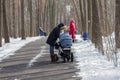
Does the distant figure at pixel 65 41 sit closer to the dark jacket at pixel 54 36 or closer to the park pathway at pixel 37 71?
the dark jacket at pixel 54 36

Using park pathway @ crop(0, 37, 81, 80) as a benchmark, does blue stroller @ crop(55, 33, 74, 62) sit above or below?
above

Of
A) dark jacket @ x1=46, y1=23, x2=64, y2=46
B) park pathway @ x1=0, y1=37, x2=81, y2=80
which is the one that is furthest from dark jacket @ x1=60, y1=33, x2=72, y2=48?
park pathway @ x1=0, y1=37, x2=81, y2=80

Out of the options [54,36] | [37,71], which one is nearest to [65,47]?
[54,36]

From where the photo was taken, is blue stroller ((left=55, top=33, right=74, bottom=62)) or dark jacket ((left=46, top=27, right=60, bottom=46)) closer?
blue stroller ((left=55, top=33, right=74, bottom=62))

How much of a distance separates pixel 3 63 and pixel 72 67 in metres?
3.65

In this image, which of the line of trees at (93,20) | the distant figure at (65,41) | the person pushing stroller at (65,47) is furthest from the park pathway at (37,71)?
the line of trees at (93,20)

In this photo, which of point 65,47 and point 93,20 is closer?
point 65,47

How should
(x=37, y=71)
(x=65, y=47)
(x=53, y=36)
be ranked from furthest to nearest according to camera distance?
(x=53, y=36)
(x=65, y=47)
(x=37, y=71)

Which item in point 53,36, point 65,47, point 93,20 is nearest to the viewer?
point 65,47

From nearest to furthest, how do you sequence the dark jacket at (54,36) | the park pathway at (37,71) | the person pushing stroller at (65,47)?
the park pathway at (37,71), the person pushing stroller at (65,47), the dark jacket at (54,36)

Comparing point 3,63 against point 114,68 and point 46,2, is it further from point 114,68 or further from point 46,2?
point 46,2

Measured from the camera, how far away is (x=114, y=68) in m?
12.8

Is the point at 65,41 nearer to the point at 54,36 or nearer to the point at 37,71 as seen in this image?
the point at 54,36

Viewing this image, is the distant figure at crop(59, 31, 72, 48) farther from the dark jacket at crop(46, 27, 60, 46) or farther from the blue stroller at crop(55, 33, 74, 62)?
the dark jacket at crop(46, 27, 60, 46)
